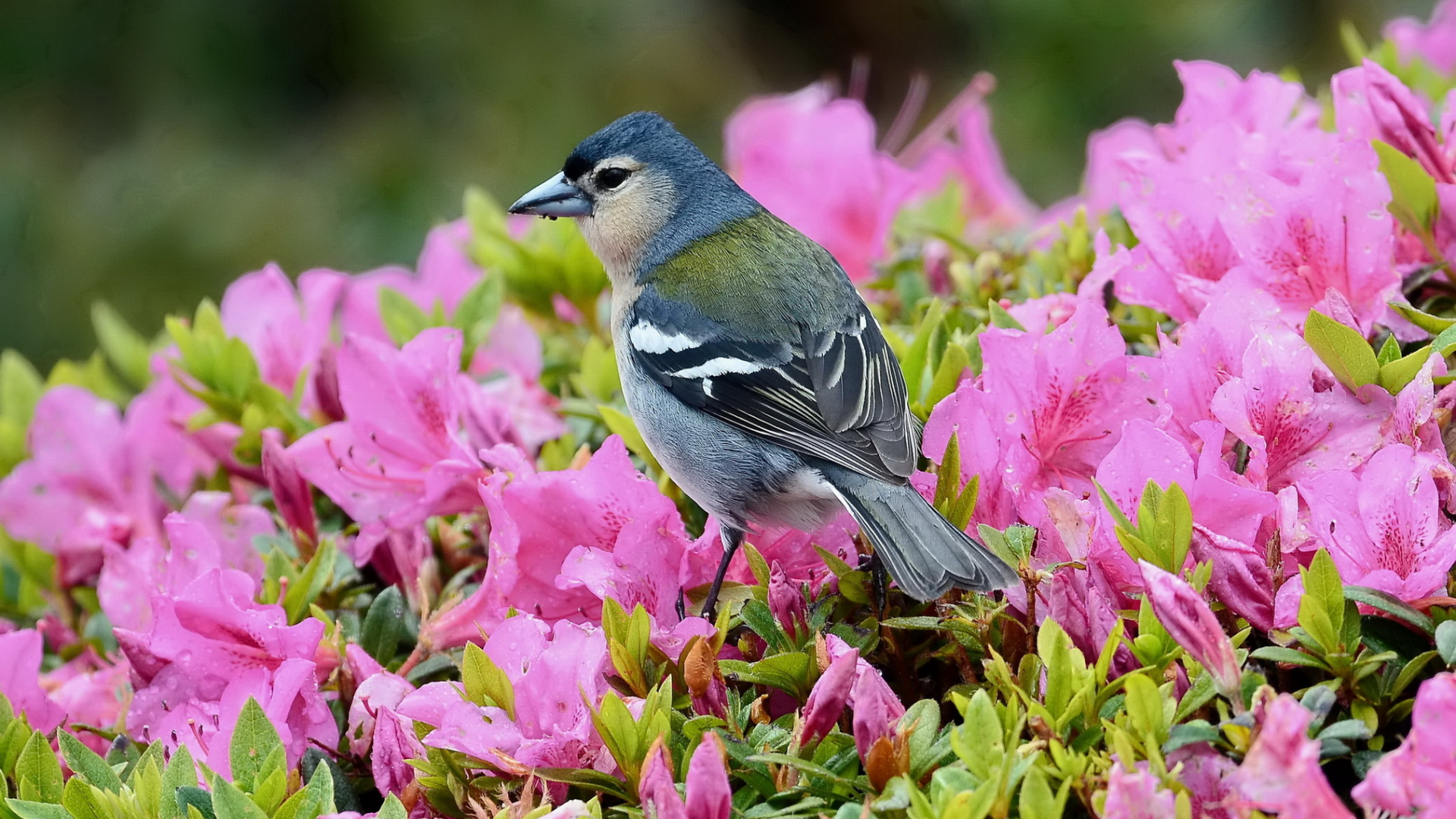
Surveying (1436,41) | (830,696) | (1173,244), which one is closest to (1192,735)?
(830,696)

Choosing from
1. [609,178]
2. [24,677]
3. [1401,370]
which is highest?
[609,178]

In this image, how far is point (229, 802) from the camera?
5.73ft

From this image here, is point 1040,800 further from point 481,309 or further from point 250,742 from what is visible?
point 481,309

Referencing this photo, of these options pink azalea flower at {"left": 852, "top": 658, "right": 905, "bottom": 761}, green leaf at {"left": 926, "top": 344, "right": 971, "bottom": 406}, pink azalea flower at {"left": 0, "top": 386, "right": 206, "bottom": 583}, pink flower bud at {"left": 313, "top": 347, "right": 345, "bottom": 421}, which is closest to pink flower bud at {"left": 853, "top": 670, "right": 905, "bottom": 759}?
pink azalea flower at {"left": 852, "top": 658, "right": 905, "bottom": 761}

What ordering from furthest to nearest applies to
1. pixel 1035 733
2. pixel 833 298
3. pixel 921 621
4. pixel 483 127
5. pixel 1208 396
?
pixel 483 127 → pixel 833 298 → pixel 1208 396 → pixel 921 621 → pixel 1035 733

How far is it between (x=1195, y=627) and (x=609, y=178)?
2012 millimetres

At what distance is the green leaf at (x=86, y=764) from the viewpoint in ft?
6.47

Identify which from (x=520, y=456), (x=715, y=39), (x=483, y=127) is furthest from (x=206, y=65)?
(x=520, y=456)

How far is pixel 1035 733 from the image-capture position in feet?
5.63

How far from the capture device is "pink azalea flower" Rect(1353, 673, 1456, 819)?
1.45 metres

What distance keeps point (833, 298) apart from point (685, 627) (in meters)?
1.01

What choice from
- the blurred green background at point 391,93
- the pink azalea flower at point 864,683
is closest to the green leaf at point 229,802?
the pink azalea flower at point 864,683

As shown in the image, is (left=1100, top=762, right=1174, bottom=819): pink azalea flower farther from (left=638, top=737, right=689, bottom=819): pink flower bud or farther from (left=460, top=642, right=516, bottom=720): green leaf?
(left=460, top=642, right=516, bottom=720): green leaf

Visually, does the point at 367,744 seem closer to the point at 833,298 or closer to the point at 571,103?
the point at 833,298
